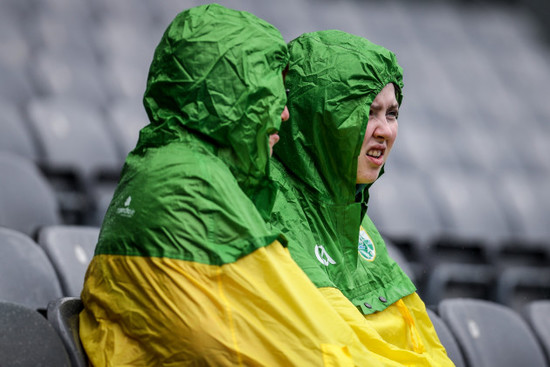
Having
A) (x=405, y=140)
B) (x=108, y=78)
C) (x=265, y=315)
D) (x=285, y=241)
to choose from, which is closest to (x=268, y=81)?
(x=285, y=241)

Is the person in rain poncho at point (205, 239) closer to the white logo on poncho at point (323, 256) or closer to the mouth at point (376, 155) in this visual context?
the white logo on poncho at point (323, 256)

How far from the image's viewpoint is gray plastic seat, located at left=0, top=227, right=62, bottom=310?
6.09ft

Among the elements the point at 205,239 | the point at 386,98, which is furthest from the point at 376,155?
the point at 205,239

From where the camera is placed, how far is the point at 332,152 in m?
1.83

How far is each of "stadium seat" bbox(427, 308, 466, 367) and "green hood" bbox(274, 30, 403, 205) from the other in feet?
1.93

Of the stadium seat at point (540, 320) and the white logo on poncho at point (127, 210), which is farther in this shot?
the stadium seat at point (540, 320)

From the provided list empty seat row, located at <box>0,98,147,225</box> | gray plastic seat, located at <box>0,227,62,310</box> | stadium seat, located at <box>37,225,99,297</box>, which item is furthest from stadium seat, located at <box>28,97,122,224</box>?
gray plastic seat, located at <box>0,227,62,310</box>

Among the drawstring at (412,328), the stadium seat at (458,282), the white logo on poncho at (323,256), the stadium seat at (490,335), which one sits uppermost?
the white logo on poncho at (323,256)

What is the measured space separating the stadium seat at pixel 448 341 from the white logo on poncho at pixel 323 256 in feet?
1.93

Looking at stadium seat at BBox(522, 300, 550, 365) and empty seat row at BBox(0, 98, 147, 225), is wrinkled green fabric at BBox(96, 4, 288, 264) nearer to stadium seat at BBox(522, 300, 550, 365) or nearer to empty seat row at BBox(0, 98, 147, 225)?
stadium seat at BBox(522, 300, 550, 365)

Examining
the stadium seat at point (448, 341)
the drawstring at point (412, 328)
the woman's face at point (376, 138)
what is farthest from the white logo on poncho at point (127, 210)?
the stadium seat at point (448, 341)

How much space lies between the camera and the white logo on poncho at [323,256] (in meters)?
1.73

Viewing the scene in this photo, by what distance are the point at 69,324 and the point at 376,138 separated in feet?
2.83

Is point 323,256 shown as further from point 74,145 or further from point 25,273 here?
point 74,145
